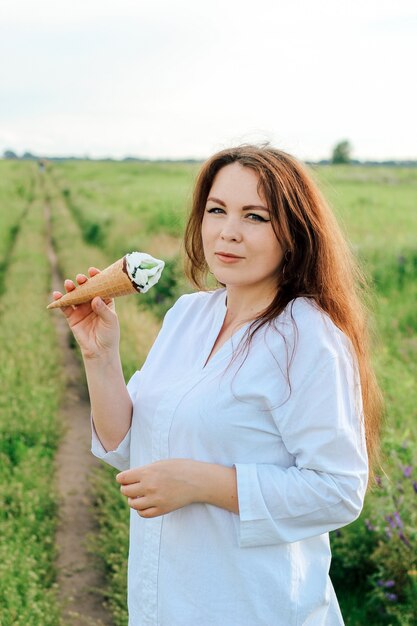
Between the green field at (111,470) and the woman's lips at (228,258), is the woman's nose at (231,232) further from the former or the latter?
the green field at (111,470)

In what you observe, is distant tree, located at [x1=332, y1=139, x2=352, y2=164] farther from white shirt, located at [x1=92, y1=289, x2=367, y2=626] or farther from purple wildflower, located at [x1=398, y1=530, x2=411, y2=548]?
white shirt, located at [x1=92, y1=289, x2=367, y2=626]

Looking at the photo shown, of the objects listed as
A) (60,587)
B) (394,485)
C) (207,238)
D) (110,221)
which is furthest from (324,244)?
(110,221)

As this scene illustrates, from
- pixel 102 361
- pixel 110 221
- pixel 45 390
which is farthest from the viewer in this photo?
pixel 110 221

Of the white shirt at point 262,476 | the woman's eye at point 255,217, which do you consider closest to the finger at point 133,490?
the white shirt at point 262,476

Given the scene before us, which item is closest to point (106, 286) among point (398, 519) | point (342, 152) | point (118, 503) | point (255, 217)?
point (255, 217)

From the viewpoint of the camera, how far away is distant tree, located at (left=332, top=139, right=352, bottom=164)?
78.2 m

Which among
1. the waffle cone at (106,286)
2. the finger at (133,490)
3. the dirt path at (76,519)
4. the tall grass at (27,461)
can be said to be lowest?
the dirt path at (76,519)

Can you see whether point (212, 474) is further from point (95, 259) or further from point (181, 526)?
point (95, 259)

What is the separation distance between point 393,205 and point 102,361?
67.7ft

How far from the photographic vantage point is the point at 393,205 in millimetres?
21250

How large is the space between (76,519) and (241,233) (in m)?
3.15

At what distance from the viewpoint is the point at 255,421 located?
1498 mm

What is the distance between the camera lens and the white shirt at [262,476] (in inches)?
57.0

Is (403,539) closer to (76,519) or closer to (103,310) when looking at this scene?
(103,310)
